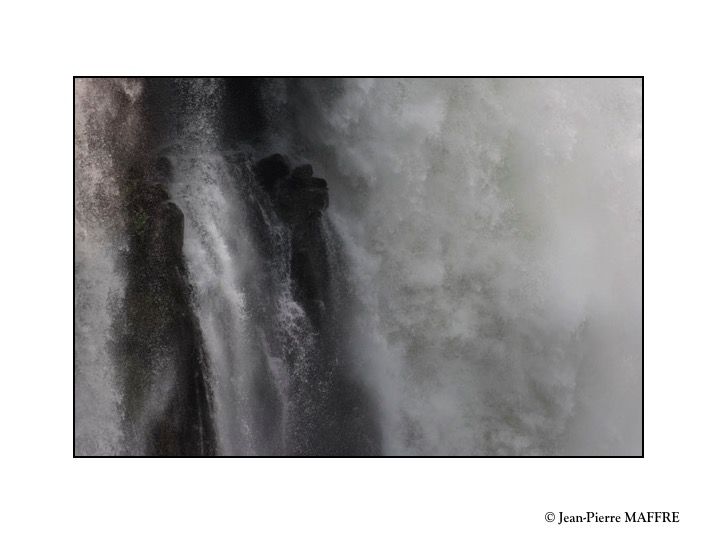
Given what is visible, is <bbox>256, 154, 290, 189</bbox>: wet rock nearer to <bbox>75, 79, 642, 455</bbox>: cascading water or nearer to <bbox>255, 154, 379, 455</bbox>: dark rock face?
<bbox>75, 79, 642, 455</bbox>: cascading water

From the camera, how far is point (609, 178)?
13.8 feet

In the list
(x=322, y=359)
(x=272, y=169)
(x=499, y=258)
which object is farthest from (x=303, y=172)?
(x=499, y=258)

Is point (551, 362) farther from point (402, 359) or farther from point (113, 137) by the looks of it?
point (113, 137)

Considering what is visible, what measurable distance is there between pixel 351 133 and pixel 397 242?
0.78 meters

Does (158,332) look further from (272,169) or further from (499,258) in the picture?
(499,258)

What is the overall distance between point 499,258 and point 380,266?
0.78m

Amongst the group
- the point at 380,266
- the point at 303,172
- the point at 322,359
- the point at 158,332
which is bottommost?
the point at 322,359

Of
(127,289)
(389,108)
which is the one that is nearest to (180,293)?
(127,289)

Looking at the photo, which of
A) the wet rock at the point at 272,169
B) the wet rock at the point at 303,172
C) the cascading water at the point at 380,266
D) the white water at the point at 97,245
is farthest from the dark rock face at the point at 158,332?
the wet rock at the point at 303,172

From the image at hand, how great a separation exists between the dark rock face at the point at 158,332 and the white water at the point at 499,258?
3.61 feet

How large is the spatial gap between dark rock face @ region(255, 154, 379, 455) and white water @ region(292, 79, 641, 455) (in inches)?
6.1

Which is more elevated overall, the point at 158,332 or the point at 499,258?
the point at 499,258

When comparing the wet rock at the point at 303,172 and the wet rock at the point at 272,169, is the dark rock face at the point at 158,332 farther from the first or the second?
the wet rock at the point at 303,172

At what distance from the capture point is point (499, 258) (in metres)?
4.19
